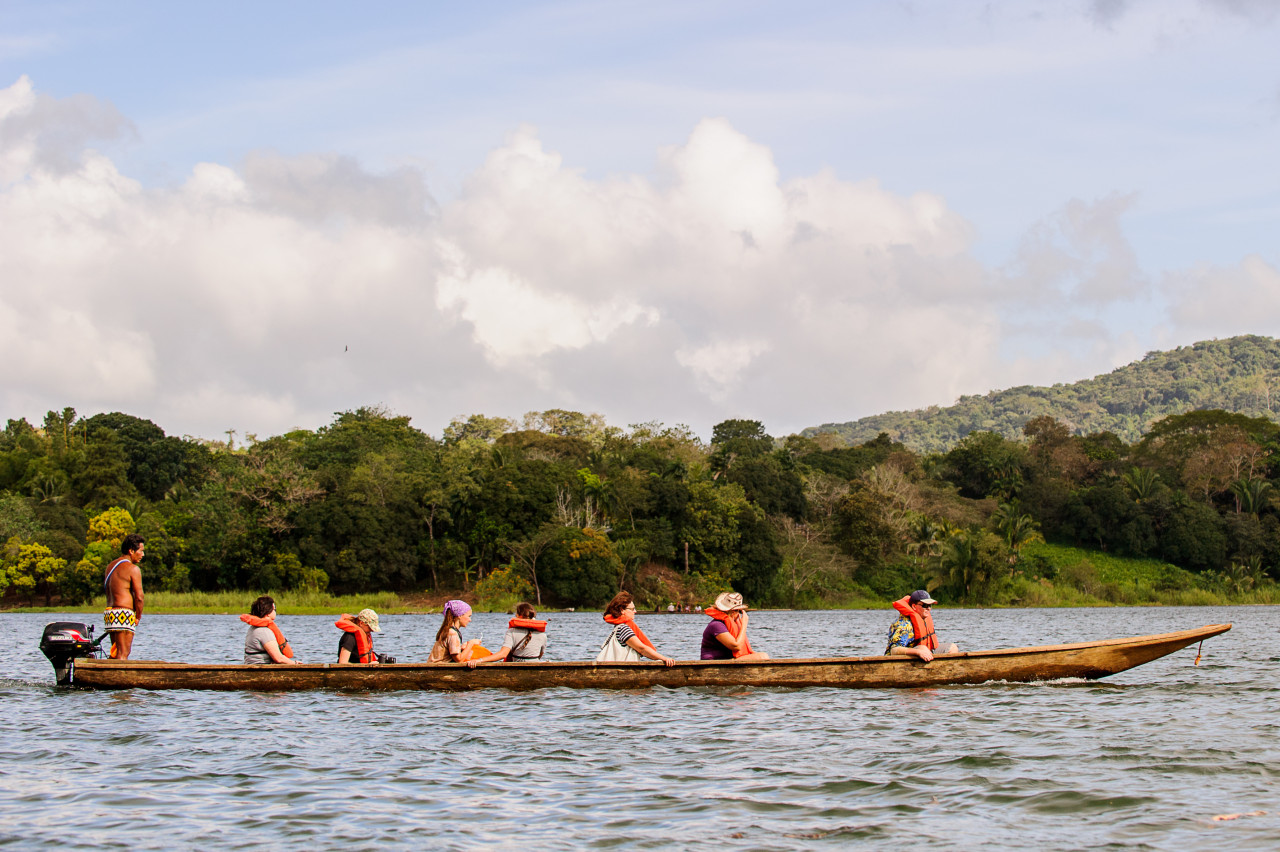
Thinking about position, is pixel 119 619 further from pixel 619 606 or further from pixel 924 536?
pixel 924 536

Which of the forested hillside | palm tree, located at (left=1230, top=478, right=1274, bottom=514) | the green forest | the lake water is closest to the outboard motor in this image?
the lake water

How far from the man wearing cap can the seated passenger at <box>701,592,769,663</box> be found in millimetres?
1997

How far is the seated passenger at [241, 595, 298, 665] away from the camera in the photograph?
647 inches

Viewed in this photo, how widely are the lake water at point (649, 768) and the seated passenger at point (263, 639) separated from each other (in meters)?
0.58

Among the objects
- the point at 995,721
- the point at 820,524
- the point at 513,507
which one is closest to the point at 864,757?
the point at 995,721

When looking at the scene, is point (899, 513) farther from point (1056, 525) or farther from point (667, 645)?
point (667, 645)

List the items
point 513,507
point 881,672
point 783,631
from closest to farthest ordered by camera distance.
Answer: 1. point 881,672
2. point 783,631
3. point 513,507

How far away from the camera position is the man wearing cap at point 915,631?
1606cm

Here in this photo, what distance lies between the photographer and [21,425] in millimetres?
92750

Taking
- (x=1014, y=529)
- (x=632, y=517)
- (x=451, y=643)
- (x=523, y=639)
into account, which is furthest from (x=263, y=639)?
(x=1014, y=529)

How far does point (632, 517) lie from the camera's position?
7300 cm

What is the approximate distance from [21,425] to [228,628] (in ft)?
203

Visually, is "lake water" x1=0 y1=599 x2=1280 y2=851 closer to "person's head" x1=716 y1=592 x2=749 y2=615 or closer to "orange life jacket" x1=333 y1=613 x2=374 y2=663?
"orange life jacket" x1=333 y1=613 x2=374 y2=663

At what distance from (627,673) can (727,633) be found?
153 cm
